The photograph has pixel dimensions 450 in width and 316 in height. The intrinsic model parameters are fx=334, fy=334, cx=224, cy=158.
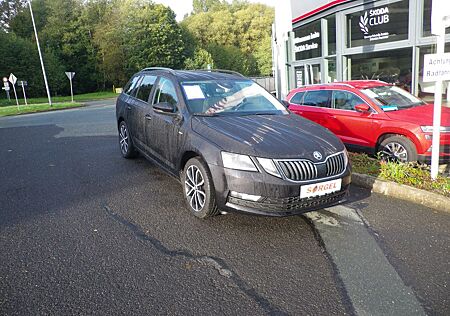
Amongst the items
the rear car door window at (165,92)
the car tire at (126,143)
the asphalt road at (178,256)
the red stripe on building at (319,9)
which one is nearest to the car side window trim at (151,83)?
the rear car door window at (165,92)

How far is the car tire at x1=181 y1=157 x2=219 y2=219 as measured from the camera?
3.63m

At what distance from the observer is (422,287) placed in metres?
2.63

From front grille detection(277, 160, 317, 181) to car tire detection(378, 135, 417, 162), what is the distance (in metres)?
2.99

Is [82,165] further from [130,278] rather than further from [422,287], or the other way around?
[422,287]

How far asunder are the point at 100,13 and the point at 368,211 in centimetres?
5723

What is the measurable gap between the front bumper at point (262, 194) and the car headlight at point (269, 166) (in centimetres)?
4

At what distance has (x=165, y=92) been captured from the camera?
4922 mm

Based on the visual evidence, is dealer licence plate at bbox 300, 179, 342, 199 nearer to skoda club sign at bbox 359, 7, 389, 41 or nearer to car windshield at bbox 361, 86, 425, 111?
car windshield at bbox 361, 86, 425, 111

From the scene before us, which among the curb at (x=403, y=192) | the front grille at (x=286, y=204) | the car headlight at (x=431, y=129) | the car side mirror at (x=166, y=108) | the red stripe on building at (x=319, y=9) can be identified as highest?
the red stripe on building at (x=319, y=9)

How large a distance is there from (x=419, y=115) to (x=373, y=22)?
21.9 feet

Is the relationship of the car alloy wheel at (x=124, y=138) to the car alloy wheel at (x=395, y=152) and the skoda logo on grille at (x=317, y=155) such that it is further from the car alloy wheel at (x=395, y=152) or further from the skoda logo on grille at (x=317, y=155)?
the car alloy wheel at (x=395, y=152)

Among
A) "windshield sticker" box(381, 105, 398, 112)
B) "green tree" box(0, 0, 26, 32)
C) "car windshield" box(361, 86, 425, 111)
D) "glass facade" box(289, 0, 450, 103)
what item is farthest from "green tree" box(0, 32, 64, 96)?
"windshield sticker" box(381, 105, 398, 112)

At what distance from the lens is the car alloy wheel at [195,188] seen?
3797mm

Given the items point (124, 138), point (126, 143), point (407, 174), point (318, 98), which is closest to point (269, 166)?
point (407, 174)
